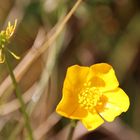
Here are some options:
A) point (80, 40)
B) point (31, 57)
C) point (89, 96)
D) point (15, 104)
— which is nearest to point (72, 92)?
point (89, 96)

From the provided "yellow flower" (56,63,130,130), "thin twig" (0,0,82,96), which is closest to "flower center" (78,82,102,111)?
"yellow flower" (56,63,130,130)

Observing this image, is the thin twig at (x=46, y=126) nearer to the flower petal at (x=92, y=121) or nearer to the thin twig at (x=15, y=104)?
the thin twig at (x=15, y=104)

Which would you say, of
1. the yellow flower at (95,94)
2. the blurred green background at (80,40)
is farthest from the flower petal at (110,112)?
the blurred green background at (80,40)

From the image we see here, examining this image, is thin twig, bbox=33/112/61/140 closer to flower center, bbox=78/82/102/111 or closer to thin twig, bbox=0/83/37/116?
thin twig, bbox=0/83/37/116

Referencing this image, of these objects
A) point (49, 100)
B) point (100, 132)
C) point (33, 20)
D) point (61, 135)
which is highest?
point (33, 20)

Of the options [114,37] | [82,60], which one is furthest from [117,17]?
[82,60]

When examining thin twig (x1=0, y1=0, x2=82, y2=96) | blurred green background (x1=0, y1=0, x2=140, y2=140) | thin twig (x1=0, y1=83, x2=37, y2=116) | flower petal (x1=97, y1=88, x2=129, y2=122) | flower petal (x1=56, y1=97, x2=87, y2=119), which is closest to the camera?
flower petal (x1=56, y1=97, x2=87, y2=119)

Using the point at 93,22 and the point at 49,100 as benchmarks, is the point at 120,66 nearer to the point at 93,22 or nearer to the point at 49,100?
the point at 93,22
